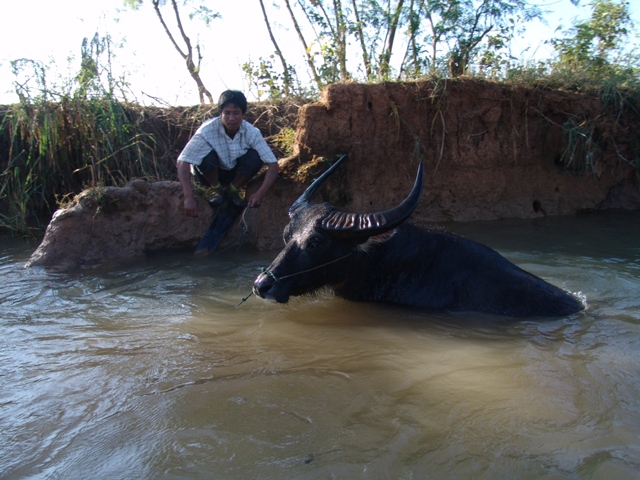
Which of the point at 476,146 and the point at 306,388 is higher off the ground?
the point at 476,146

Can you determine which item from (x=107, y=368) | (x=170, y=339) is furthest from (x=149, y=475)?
(x=170, y=339)

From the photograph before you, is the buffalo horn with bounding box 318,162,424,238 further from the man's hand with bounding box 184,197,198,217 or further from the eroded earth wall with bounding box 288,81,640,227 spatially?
the eroded earth wall with bounding box 288,81,640,227

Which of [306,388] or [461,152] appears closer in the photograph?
[306,388]

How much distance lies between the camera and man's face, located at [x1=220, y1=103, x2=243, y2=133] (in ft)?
17.6

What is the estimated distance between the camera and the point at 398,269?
12.6 ft

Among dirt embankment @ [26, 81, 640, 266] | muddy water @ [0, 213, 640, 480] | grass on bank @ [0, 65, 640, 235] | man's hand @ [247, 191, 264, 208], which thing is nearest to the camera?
muddy water @ [0, 213, 640, 480]

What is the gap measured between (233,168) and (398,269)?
2.63 m

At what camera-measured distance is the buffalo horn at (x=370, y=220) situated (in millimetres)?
3387

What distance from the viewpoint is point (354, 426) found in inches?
83.0

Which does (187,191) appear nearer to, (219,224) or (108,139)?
(219,224)

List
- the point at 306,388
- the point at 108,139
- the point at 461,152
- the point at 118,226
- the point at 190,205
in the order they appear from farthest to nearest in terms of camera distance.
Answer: the point at 461,152 → the point at 108,139 → the point at 118,226 → the point at 190,205 → the point at 306,388

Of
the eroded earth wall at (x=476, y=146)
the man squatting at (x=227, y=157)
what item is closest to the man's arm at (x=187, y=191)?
the man squatting at (x=227, y=157)

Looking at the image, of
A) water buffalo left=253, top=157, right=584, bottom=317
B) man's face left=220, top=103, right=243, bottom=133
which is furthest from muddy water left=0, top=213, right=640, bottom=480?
man's face left=220, top=103, right=243, bottom=133

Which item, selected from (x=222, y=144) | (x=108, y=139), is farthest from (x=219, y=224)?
(x=108, y=139)
